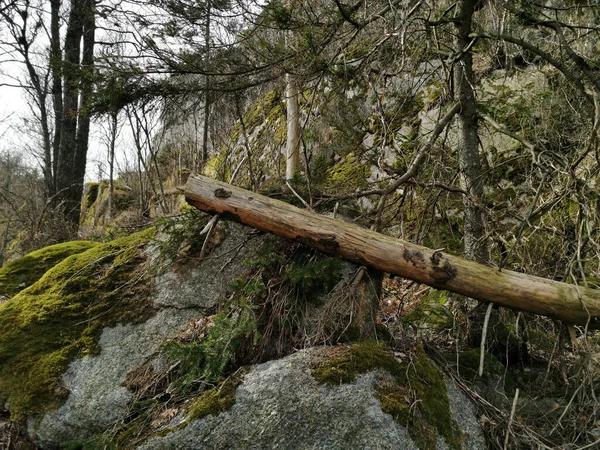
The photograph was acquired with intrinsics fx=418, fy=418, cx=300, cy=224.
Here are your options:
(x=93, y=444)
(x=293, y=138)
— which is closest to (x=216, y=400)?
(x=93, y=444)

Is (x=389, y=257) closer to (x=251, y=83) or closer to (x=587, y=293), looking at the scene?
(x=587, y=293)

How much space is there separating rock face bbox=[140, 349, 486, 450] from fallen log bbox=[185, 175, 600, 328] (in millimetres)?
915

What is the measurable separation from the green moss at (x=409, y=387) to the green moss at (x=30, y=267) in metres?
3.96

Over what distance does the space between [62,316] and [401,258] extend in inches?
123

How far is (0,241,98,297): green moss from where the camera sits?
16.1 ft

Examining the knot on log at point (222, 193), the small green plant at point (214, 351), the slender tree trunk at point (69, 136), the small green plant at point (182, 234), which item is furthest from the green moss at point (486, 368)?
the slender tree trunk at point (69, 136)

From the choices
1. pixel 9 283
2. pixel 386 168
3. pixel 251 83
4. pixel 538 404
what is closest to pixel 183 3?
pixel 251 83

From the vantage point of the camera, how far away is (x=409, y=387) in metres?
2.80

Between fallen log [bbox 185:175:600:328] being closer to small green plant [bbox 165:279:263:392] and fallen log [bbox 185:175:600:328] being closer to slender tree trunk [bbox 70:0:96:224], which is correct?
small green plant [bbox 165:279:263:392]

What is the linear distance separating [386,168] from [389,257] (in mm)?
1063

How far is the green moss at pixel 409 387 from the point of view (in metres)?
2.61

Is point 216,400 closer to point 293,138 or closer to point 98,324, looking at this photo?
point 98,324

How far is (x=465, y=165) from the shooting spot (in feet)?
13.6

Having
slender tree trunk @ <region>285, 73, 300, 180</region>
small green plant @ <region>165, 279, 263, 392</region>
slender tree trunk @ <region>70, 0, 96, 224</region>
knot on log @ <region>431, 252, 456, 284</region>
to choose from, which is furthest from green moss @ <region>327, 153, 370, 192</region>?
slender tree trunk @ <region>70, 0, 96, 224</region>
